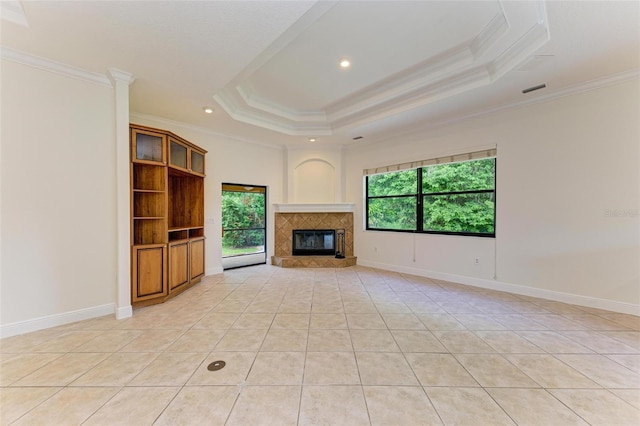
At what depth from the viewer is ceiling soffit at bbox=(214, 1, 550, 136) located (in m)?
2.46

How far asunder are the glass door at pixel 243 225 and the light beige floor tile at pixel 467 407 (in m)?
4.86

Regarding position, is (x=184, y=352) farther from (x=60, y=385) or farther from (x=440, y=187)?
(x=440, y=187)

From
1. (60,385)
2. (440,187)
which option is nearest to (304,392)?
(60,385)

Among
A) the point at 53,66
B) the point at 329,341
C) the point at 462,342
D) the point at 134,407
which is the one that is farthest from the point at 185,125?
the point at 462,342

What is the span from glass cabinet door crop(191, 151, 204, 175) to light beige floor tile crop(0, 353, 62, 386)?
2981 mm

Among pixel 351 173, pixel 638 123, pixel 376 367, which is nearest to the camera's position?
pixel 376 367

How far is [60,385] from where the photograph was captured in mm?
1859

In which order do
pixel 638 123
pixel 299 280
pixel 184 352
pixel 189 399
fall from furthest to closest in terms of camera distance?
pixel 299 280
pixel 638 123
pixel 184 352
pixel 189 399

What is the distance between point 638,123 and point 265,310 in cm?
528

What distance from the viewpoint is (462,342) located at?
2459mm

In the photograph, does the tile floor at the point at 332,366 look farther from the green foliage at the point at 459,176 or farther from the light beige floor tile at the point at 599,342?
the green foliage at the point at 459,176

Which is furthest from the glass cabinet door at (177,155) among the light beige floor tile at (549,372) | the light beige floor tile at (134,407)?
the light beige floor tile at (549,372)

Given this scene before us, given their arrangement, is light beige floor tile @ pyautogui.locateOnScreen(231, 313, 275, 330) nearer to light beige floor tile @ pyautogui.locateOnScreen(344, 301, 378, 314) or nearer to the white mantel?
light beige floor tile @ pyautogui.locateOnScreen(344, 301, 378, 314)

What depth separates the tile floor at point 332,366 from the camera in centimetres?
160
